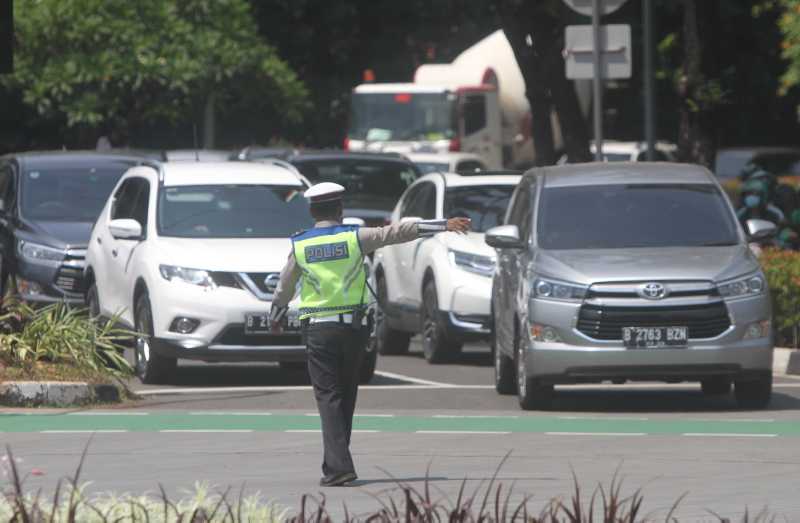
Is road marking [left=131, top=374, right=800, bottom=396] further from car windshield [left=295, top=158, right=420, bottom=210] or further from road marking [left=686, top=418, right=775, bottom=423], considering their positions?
car windshield [left=295, top=158, right=420, bottom=210]

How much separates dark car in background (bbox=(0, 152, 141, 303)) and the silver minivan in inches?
219

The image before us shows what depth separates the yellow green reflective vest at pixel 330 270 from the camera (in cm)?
1095

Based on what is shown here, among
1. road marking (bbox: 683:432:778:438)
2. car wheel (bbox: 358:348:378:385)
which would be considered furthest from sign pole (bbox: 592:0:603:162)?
road marking (bbox: 683:432:778:438)

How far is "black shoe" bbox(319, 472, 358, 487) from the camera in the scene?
10.6 metres

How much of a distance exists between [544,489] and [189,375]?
8274mm

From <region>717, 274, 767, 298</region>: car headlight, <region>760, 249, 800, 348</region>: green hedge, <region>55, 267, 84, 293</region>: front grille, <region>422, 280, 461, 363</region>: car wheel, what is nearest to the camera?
<region>717, 274, 767, 298</region>: car headlight

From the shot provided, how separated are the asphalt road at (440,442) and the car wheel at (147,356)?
0.78 feet

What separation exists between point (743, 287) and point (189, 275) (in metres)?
4.33

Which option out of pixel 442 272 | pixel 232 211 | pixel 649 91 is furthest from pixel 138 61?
pixel 232 211

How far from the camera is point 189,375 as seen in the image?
18375 millimetres

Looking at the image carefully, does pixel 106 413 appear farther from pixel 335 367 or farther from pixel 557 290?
pixel 335 367

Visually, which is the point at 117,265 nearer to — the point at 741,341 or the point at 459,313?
the point at 459,313

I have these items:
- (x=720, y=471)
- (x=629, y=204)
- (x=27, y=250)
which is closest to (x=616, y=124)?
(x=27, y=250)

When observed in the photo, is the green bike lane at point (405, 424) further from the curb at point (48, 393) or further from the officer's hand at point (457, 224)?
the officer's hand at point (457, 224)
